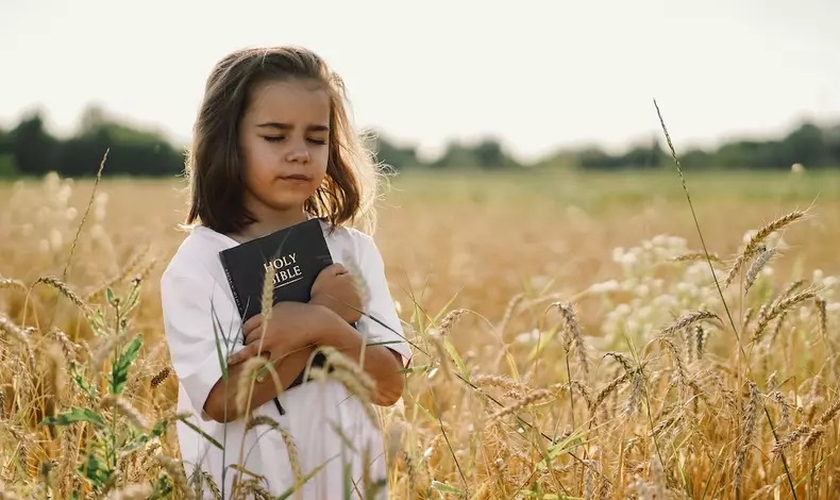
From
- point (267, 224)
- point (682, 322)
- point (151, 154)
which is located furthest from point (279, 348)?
point (151, 154)

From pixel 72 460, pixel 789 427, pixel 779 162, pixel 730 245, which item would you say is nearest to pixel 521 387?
pixel 789 427

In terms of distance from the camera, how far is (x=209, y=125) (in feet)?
7.51

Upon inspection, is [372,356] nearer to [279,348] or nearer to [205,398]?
[279,348]

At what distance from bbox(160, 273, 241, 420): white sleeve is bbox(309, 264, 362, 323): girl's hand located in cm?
21

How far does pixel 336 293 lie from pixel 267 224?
0.35 metres

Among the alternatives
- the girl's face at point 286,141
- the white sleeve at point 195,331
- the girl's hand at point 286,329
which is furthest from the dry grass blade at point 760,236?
the white sleeve at point 195,331

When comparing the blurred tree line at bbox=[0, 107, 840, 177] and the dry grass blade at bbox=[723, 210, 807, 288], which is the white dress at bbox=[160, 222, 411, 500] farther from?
the blurred tree line at bbox=[0, 107, 840, 177]

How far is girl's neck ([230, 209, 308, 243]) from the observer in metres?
2.22

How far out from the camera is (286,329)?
1.89 meters

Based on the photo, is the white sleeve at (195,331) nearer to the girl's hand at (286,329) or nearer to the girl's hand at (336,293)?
the girl's hand at (286,329)

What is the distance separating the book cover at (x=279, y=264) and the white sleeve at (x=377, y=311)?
14cm

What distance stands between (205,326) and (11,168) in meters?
36.1

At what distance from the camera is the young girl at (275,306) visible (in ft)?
6.22

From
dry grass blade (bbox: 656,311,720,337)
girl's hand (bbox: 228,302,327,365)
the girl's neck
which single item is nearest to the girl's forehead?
the girl's neck
